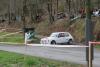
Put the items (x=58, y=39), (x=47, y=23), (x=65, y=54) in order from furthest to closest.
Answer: (x=47, y=23) < (x=58, y=39) < (x=65, y=54)

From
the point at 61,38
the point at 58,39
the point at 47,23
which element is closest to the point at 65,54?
the point at 58,39

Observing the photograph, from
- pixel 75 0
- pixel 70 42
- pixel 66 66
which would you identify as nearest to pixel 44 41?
pixel 70 42

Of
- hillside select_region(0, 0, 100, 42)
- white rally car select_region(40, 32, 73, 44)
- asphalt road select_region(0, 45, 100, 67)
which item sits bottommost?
white rally car select_region(40, 32, 73, 44)

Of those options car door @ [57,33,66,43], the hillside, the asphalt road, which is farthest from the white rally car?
the asphalt road

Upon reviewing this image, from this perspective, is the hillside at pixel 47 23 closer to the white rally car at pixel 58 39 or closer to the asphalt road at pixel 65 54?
the white rally car at pixel 58 39

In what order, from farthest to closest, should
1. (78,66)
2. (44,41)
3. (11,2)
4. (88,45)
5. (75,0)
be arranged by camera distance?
1. (11,2)
2. (75,0)
3. (44,41)
4. (78,66)
5. (88,45)

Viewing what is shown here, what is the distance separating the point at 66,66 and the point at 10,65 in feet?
7.88

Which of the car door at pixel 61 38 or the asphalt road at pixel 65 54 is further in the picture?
the car door at pixel 61 38

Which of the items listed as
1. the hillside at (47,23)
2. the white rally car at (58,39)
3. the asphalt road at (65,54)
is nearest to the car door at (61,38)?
the white rally car at (58,39)

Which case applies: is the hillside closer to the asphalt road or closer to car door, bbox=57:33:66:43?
car door, bbox=57:33:66:43

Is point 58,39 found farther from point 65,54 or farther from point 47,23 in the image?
point 65,54

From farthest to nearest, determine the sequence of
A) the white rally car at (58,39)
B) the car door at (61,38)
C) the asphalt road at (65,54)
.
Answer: the car door at (61,38) → the white rally car at (58,39) → the asphalt road at (65,54)

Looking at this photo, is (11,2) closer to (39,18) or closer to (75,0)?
(39,18)

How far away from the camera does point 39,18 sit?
6675cm
